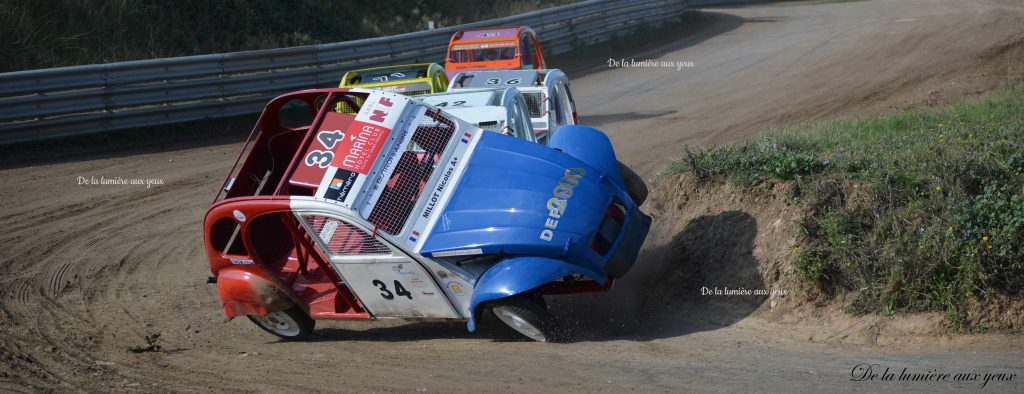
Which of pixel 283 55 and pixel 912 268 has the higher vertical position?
pixel 912 268

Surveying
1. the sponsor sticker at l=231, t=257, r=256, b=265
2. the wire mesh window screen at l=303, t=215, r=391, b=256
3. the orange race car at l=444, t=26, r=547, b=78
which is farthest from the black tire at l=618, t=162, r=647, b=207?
the orange race car at l=444, t=26, r=547, b=78

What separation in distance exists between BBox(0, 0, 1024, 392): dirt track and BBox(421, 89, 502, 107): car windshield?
7.31 ft

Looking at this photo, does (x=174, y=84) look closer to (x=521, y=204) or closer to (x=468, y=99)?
(x=468, y=99)

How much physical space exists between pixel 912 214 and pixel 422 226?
405cm

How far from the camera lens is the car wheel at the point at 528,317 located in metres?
7.06

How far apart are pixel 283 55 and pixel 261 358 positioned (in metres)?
12.7

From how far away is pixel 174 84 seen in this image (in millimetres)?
17547

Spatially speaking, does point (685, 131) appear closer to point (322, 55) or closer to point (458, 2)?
point (322, 55)

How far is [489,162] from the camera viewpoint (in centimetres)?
789

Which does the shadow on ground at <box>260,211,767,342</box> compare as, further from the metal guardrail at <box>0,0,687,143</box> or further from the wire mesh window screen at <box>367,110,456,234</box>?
the metal guardrail at <box>0,0,687,143</box>

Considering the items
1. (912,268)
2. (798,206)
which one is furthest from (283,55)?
(912,268)

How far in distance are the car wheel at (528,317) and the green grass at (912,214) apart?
221cm
